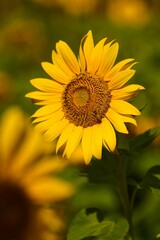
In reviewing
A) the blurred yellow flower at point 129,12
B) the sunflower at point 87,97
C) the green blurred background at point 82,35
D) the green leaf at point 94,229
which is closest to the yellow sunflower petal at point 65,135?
the sunflower at point 87,97

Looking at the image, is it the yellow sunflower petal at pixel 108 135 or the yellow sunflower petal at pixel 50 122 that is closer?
the yellow sunflower petal at pixel 108 135

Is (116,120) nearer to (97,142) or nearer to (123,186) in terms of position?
(97,142)

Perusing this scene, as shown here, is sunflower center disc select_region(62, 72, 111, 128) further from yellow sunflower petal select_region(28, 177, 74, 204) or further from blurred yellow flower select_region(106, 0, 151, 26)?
blurred yellow flower select_region(106, 0, 151, 26)

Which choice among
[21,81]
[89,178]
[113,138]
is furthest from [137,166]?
[21,81]

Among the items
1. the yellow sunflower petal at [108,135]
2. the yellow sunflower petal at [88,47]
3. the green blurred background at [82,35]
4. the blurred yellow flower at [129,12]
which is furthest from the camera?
the blurred yellow flower at [129,12]

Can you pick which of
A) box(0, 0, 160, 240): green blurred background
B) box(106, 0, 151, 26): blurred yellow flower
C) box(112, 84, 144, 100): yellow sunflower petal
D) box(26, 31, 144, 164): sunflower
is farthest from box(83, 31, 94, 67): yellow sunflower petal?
box(106, 0, 151, 26): blurred yellow flower

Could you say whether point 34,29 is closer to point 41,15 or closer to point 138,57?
point 41,15

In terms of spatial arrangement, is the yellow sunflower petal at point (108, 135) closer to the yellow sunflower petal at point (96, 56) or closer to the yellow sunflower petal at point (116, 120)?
the yellow sunflower petal at point (116, 120)
